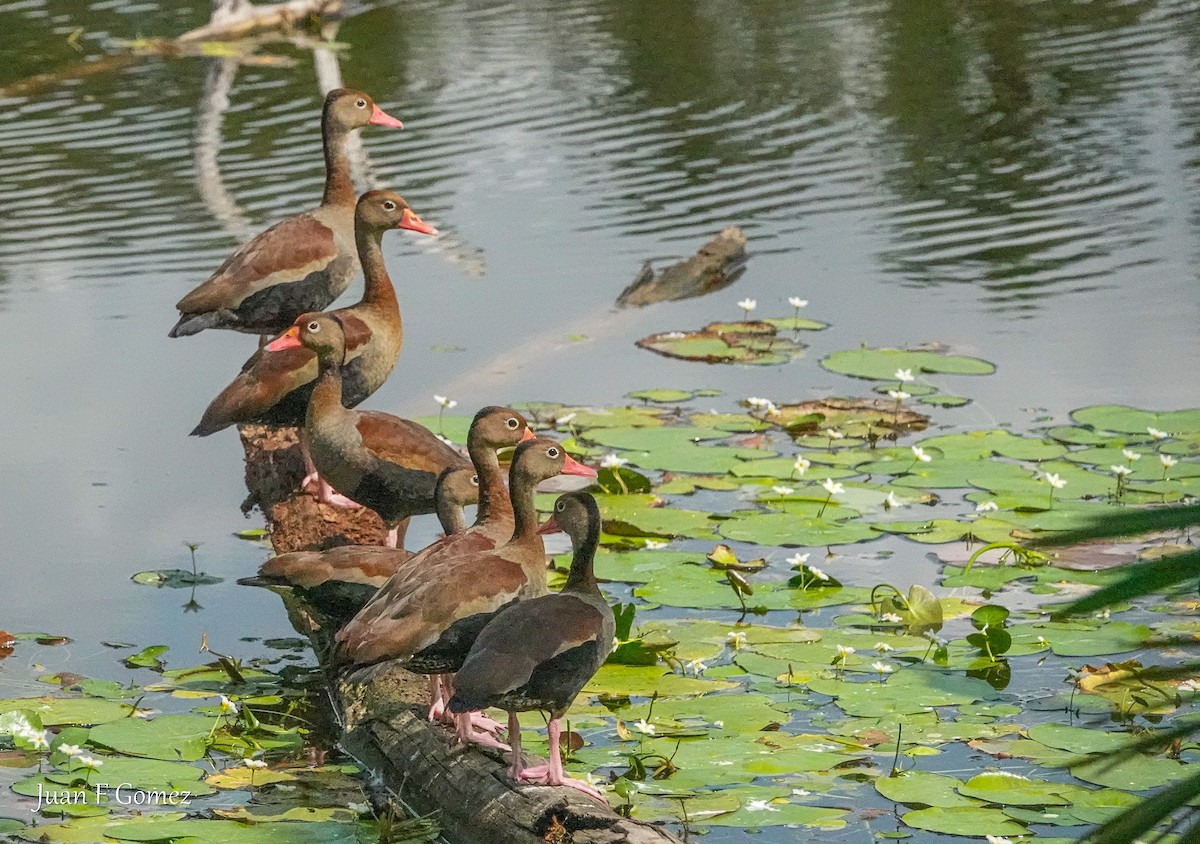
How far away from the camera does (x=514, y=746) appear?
12.6ft

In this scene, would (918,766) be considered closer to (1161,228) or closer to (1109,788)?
(1109,788)

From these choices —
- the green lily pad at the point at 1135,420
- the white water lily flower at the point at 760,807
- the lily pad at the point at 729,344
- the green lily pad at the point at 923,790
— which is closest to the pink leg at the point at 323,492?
the white water lily flower at the point at 760,807

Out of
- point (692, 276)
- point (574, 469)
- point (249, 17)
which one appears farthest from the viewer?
point (249, 17)

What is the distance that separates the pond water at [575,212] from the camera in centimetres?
774

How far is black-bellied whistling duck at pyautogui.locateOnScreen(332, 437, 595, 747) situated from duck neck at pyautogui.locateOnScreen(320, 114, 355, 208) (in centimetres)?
284

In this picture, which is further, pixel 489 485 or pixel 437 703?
pixel 489 485

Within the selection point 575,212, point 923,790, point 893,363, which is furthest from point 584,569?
point 575,212

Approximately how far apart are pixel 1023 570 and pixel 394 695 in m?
2.45

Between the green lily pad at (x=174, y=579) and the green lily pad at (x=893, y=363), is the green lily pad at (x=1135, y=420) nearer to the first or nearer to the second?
the green lily pad at (x=893, y=363)

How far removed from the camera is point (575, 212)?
12000mm

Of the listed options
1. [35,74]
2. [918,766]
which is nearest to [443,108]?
[35,74]

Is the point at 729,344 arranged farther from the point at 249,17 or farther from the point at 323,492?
the point at 249,17

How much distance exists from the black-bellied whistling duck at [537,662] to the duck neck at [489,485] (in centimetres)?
87

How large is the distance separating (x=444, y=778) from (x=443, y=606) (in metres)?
0.42
